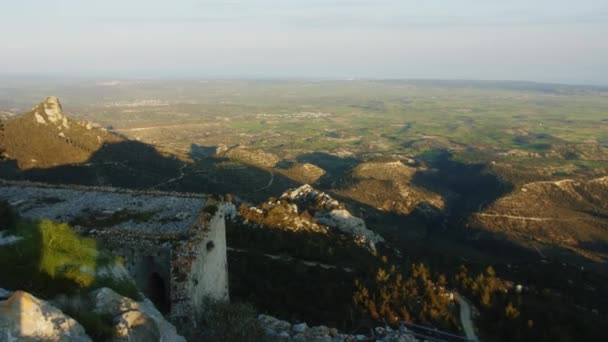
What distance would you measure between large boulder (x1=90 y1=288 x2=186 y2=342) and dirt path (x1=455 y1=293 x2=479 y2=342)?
12.1 metres

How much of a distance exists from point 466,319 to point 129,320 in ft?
49.1

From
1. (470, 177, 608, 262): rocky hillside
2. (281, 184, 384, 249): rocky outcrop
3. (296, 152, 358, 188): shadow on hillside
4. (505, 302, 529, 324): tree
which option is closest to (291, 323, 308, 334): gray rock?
(505, 302, 529, 324): tree

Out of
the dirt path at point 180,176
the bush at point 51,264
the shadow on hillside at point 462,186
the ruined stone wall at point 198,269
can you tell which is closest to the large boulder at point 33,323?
the bush at point 51,264

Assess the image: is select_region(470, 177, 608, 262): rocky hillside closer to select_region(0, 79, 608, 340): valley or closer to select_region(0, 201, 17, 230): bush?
select_region(0, 79, 608, 340): valley

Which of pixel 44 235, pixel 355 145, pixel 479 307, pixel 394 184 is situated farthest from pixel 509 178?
pixel 44 235

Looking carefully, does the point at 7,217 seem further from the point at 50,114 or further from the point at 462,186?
the point at 462,186

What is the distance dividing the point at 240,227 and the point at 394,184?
49.7 metres

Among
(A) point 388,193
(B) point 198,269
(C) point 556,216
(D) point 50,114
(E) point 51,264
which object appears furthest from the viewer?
(A) point 388,193

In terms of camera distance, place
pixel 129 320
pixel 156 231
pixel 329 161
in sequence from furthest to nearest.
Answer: pixel 329 161 → pixel 156 231 → pixel 129 320

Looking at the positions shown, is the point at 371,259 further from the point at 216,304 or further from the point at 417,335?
the point at 216,304

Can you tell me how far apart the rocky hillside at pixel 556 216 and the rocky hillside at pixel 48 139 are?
4825cm

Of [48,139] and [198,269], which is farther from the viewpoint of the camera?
[48,139]

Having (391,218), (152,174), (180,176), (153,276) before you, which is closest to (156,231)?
(153,276)

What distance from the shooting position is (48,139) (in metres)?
52.2
